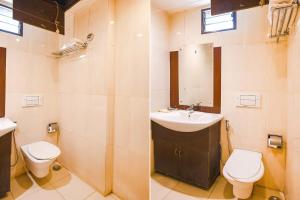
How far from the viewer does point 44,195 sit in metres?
1.75

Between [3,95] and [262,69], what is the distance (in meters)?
2.72

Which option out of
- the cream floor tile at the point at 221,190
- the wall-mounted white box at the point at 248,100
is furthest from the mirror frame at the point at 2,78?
the wall-mounted white box at the point at 248,100

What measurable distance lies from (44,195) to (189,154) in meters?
1.56

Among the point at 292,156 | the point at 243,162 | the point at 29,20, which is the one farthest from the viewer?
the point at 29,20

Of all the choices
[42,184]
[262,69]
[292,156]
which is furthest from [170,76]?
[42,184]

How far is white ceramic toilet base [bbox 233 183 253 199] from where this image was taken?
1361mm

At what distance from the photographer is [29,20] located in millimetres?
1892

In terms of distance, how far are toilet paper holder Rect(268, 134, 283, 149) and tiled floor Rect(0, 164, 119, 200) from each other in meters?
1.55

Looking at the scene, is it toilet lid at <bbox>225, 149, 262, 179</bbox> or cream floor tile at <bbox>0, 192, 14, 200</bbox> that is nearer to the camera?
toilet lid at <bbox>225, 149, 262, 179</bbox>

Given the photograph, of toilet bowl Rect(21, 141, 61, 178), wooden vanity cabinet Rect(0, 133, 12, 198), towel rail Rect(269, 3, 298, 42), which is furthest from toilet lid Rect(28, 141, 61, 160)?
towel rail Rect(269, 3, 298, 42)

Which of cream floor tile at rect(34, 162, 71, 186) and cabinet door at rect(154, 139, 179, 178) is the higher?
cabinet door at rect(154, 139, 179, 178)

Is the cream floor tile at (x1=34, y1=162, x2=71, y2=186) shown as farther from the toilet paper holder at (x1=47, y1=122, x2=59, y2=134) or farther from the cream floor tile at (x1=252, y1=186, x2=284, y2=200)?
the cream floor tile at (x1=252, y1=186, x2=284, y2=200)

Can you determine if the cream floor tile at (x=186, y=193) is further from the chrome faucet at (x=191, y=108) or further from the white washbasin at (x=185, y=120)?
the chrome faucet at (x=191, y=108)

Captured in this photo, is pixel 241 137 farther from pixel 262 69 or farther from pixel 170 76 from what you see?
pixel 170 76
